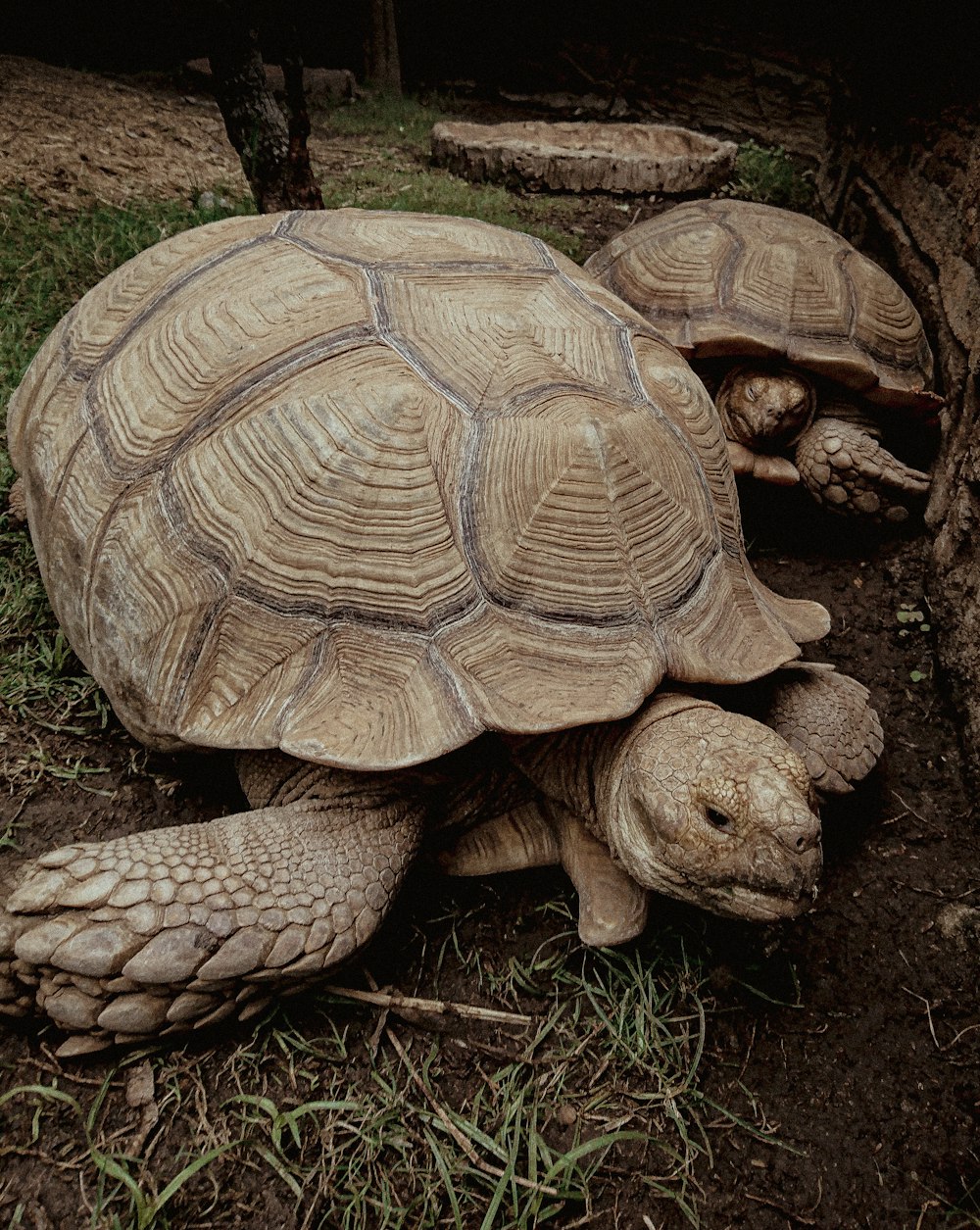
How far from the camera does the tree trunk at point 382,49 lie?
919cm

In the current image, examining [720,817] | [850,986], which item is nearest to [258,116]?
[720,817]

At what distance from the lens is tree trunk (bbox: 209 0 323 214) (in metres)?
3.63

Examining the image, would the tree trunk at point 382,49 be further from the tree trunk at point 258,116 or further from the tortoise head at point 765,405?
the tortoise head at point 765,405

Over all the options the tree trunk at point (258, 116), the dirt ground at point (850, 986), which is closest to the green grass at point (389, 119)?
the tree trunk at point (258, 116)

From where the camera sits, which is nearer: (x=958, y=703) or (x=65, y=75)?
(x=958, y=703)

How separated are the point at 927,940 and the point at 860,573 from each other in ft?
5.13

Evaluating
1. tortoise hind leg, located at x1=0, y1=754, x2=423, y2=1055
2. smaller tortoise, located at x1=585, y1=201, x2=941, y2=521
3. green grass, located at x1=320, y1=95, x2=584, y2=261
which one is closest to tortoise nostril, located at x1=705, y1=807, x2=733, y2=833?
tortoise hind leg, located at x1=0, y1=754, x2=423, y2=1055

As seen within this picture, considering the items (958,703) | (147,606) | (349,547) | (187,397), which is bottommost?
(958,703)

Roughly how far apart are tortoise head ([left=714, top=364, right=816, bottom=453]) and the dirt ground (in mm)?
819

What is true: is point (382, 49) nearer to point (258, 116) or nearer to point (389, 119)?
point (389, 119)

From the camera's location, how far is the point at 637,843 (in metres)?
1.77

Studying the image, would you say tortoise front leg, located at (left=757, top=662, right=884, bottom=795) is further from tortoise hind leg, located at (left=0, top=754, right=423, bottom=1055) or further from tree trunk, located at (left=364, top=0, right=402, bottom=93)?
tree trunk, located at (left=364, top=0, right=402, bottom=93)

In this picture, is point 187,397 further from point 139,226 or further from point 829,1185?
point 139,226

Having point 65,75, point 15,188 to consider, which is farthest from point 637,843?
point 65,75
